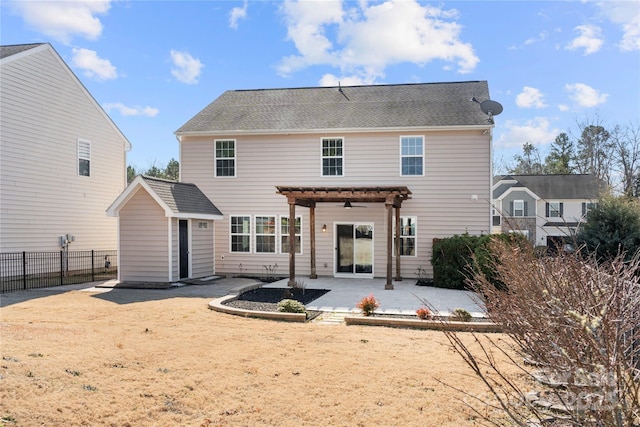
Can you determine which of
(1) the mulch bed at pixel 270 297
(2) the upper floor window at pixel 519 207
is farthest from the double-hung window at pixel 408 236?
(2) the upper floor window at pixel 519 207

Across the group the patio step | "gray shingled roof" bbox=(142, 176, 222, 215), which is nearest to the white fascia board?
"gray shingled roof" bbox=(142, 176, 222, 215)

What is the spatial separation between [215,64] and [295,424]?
17.9 meters

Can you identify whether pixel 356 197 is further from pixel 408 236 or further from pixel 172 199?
pixel 172 199

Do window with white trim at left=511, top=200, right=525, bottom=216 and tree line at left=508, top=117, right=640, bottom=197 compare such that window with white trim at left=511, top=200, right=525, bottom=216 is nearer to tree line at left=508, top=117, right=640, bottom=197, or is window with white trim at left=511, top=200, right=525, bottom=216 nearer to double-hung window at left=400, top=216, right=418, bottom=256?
tree line at left=508, top=117, right=640, bottom=197

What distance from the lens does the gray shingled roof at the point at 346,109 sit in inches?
613

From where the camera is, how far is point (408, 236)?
1540 cm

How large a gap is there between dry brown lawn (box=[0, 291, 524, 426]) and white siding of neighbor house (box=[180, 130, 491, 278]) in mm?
7711

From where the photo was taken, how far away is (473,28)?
13391 millimetres

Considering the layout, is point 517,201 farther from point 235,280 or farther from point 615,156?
point 235,280

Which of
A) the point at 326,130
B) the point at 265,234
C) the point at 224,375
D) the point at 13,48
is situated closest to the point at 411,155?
the point at 326,130

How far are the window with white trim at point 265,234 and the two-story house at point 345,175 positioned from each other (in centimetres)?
4

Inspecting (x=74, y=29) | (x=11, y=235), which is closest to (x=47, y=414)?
(x=11, y=235)

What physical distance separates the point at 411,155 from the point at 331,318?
8.32 metres

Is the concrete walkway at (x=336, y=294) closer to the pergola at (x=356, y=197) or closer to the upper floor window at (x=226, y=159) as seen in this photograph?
the pergola at (x=356, y=197)
